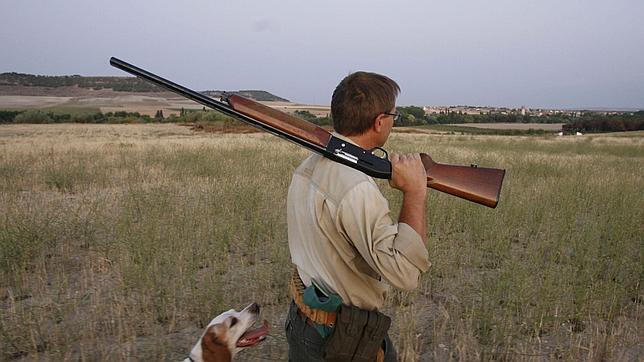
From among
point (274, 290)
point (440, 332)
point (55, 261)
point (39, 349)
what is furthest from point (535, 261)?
point (55, 261)

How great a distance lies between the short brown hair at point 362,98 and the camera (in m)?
1.81

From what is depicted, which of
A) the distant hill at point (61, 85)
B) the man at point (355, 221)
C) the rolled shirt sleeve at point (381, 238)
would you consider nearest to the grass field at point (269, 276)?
the man at point (355, 221)

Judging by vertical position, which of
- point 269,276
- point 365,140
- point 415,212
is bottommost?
point 269,276

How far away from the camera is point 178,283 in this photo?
4.50 m

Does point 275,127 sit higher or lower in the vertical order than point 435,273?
higher

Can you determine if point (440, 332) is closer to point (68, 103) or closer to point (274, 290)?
point (274, 290)

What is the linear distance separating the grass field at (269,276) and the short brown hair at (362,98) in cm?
214

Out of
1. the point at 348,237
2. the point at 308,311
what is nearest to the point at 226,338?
the point at 308,311

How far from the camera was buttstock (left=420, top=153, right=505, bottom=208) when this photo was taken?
2201mm

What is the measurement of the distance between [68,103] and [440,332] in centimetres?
7106

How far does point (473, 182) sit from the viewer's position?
2.23m

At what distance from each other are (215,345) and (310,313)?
1053mm

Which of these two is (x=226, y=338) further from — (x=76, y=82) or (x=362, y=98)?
(x=76, y=82)

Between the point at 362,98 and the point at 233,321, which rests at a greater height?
the point at 362,98
